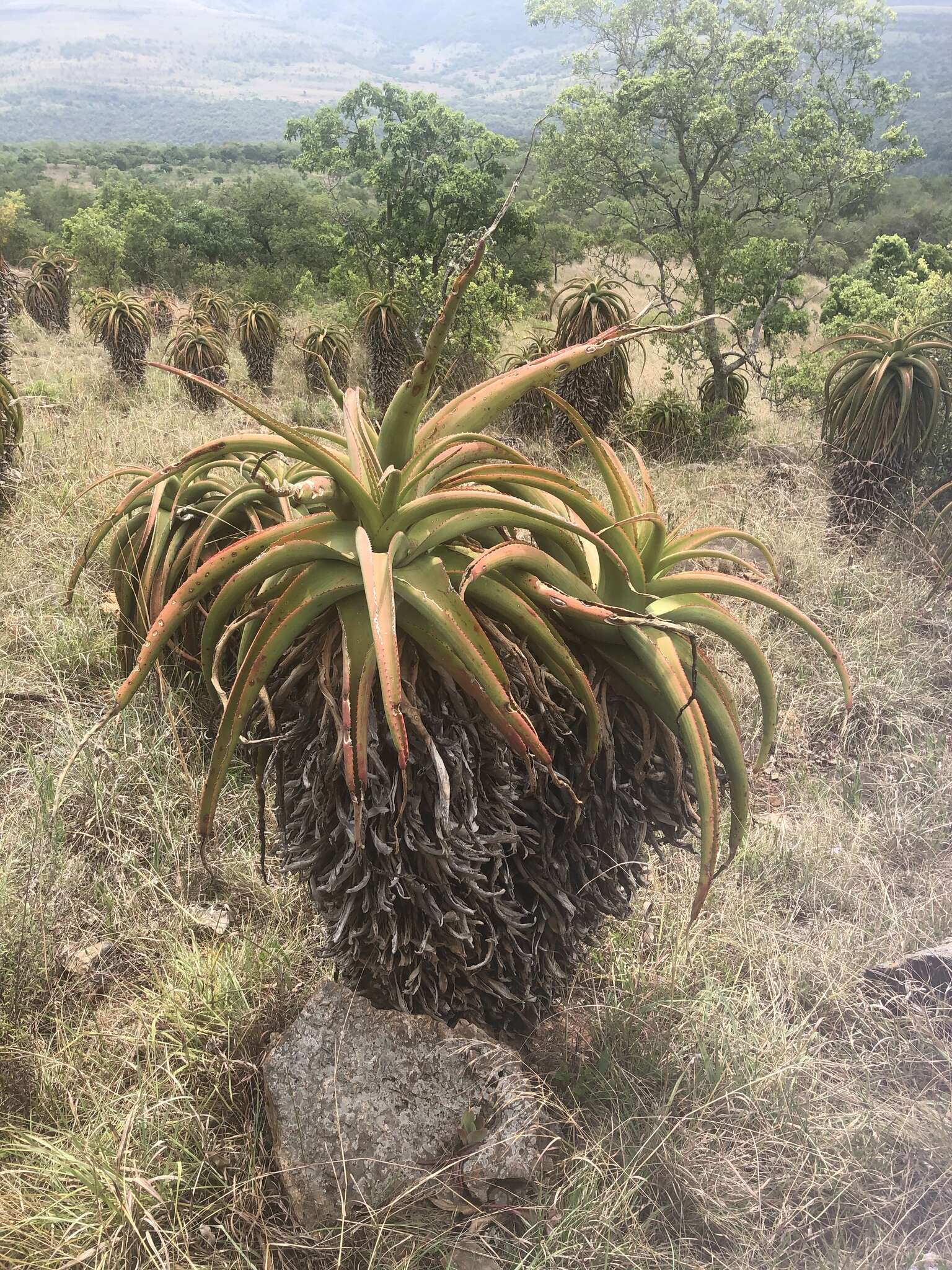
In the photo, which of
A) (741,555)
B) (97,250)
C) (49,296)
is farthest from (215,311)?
(741,555)

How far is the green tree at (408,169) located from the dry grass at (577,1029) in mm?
10535

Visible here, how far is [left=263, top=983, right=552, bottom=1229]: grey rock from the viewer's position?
176 centimetres

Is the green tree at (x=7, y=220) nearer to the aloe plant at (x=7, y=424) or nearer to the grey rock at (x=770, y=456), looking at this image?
the aloe plant at (x=7, y=424)

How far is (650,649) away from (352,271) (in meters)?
12.8

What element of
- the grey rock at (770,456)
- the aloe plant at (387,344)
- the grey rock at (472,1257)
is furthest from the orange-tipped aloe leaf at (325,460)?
the aloe plant at (387,344)

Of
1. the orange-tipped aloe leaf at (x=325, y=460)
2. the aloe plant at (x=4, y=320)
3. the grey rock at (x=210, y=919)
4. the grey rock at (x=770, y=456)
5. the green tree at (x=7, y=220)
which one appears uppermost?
the green tree at (x=7, y=220)

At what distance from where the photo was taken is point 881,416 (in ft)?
17.0

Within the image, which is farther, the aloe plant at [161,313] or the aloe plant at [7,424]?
the aloe plant at [161,313]

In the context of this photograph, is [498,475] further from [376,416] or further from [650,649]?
[376,416]

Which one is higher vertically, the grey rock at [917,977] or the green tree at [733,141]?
the green tree at [733,141]

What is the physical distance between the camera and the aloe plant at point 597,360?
6.93 meters

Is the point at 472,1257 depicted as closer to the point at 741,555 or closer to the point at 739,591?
the point at 739,591

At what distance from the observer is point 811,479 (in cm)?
671

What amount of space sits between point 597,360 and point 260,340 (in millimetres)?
4801
